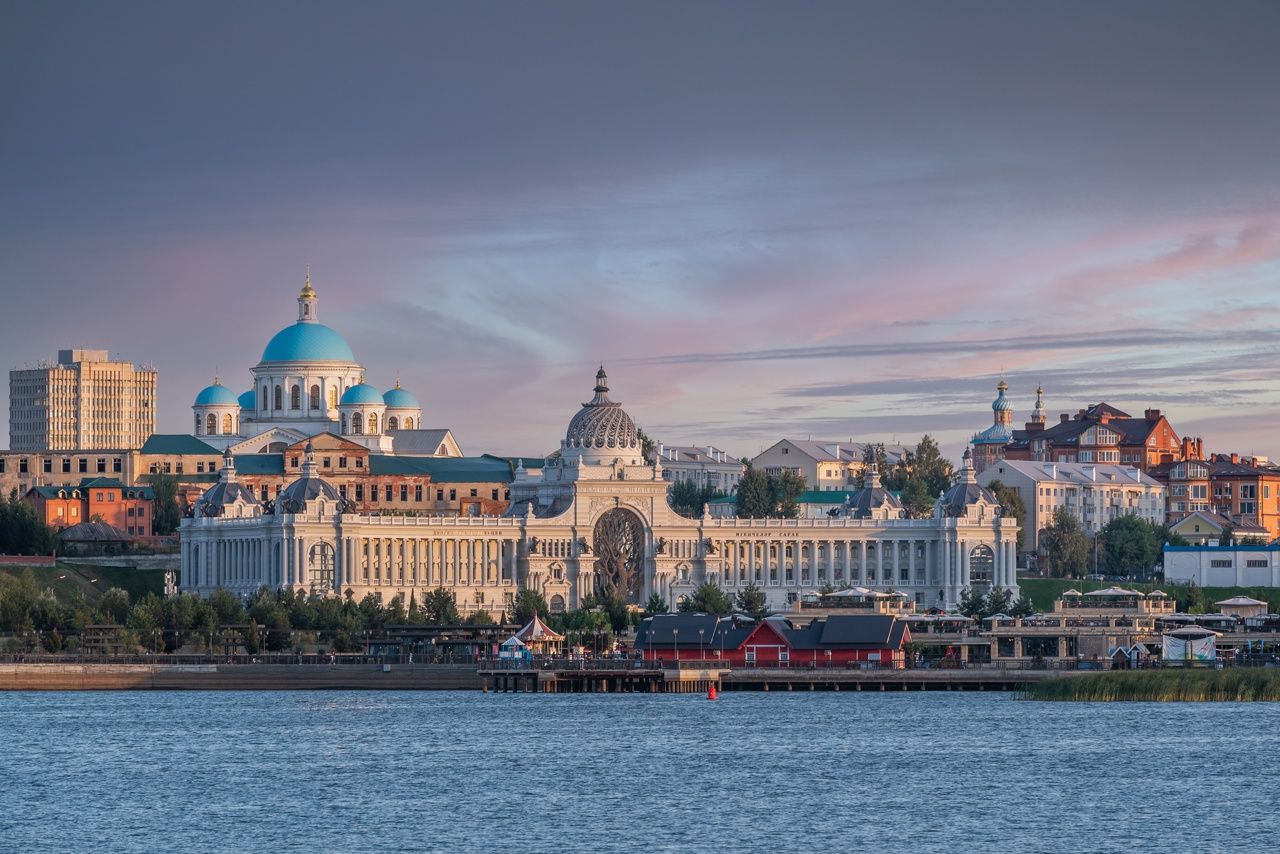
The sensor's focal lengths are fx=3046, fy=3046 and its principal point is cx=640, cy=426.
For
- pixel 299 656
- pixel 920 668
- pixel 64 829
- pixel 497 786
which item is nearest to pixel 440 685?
pixel 299 656

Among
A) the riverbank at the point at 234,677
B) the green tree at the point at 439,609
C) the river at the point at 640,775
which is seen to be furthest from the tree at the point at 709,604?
the river at the point at 640,775

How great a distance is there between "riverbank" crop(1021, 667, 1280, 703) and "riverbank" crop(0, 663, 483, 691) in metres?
32.7

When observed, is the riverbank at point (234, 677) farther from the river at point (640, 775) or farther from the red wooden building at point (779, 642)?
the red wooden building at point (779, 642)

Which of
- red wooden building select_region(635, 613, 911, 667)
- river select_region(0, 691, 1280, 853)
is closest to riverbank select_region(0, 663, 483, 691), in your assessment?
river select_region(0, 691, 1280, 853)

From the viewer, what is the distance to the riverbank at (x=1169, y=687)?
5723 inches

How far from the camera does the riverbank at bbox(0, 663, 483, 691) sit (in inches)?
6339

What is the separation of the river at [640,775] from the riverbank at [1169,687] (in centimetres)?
96

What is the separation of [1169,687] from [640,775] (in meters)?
43.7

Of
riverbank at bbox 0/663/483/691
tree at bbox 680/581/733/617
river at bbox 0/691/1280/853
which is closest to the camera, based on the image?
river at bbox 0/691/1280/853

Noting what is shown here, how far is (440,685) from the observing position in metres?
162

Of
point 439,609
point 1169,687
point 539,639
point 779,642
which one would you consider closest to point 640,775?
point 1169,687

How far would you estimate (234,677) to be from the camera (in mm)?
162625

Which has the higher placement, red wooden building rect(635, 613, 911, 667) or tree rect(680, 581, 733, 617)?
tree rect(680, 581, 733, 617)

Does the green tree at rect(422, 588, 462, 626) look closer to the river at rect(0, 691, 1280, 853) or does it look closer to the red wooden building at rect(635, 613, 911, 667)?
the red wooden building at rect(635, 613, 911, 667)
